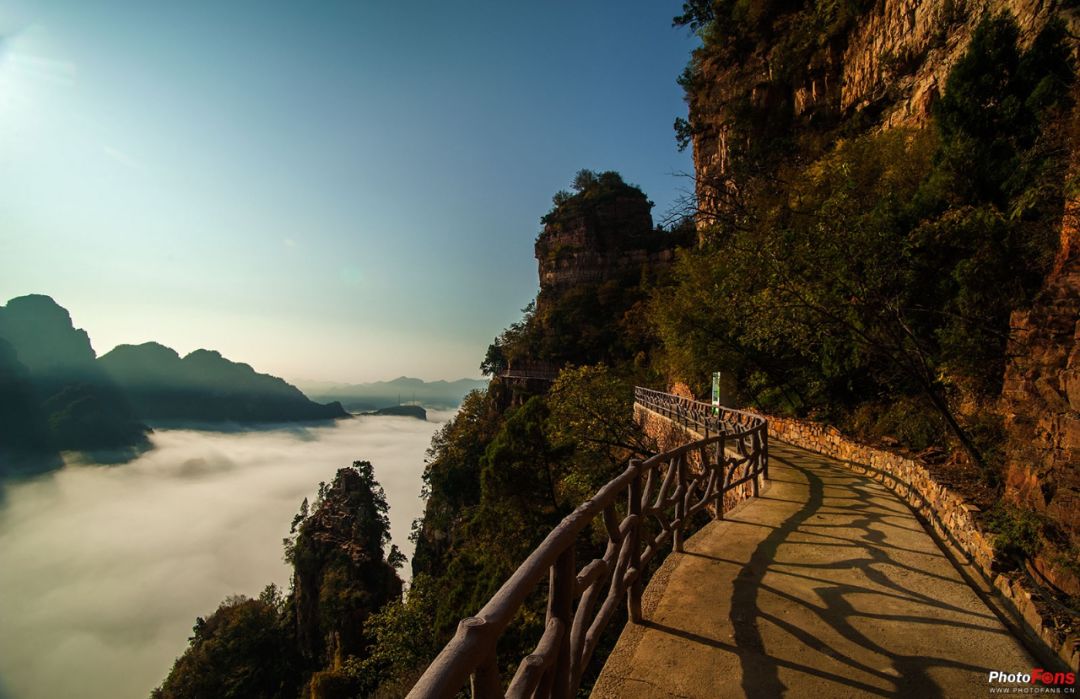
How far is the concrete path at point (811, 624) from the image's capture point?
9.02 ft

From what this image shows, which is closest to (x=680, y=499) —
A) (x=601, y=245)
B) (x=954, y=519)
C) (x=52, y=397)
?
(x=954, y=519)

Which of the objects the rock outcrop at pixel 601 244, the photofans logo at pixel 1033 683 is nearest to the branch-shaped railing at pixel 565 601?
the photofans logo at pixel 1033 683

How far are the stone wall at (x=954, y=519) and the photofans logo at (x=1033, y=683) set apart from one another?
21 cm

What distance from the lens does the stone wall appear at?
3.41 m

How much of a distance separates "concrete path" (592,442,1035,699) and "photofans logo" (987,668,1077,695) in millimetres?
56

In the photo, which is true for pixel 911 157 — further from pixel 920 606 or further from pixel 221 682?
pixel 221 682

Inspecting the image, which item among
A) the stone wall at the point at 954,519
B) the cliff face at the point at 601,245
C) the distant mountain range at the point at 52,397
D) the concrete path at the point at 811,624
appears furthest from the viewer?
the distant mountain range at the point at 52,397

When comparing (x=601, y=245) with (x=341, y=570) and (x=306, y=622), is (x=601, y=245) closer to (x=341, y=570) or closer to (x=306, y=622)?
(x=341, y=570)

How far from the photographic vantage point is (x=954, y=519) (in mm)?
5531

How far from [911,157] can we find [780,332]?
22.7ft

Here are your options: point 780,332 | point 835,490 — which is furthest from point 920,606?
point 780,332

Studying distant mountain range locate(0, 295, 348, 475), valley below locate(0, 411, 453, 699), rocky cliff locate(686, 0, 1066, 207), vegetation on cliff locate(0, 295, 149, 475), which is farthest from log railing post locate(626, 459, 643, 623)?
distant mountain range locate(0, 295, 348, 475)

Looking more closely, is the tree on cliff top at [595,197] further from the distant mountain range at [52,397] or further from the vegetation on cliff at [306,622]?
the distant mountain range at [52,397]

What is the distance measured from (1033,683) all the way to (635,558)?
2539 mm
